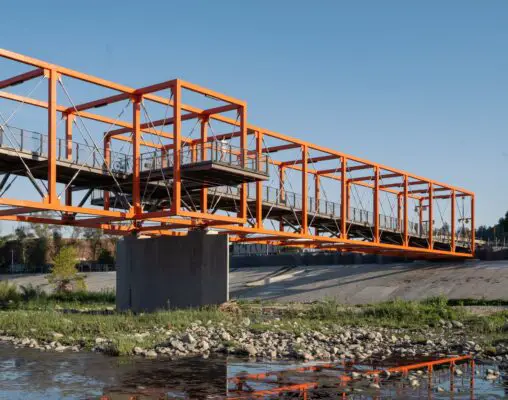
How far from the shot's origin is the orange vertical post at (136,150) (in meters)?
39.2

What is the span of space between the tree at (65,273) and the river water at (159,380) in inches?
1679

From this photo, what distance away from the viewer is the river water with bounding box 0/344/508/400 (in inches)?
707

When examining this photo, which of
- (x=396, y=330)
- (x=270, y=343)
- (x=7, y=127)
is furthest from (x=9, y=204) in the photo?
(x=396, y=330)

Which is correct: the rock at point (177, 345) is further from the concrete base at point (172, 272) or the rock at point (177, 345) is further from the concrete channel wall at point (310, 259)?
the concrete channel wall at point (310, 259)

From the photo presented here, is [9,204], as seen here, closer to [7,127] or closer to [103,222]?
[7,127]

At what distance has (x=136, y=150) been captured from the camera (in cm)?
3934

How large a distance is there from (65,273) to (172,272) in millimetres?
23035

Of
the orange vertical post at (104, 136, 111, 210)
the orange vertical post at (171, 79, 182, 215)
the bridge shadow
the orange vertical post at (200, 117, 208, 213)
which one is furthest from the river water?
the bridge shadow

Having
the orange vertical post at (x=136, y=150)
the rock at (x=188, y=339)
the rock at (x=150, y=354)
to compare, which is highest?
the orange vertical post at (x=136, y=150)

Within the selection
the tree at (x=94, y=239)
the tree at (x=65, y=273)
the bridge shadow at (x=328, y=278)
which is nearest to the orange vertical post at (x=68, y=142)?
the bridge shadow at (x=328, y=278)

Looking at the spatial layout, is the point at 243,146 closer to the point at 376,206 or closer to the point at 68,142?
the point at 68,142

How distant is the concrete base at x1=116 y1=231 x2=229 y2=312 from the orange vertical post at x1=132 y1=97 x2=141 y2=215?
24.0 feet

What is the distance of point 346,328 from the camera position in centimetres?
3403

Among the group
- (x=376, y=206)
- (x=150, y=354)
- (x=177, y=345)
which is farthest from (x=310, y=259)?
(x=150, y=354)
